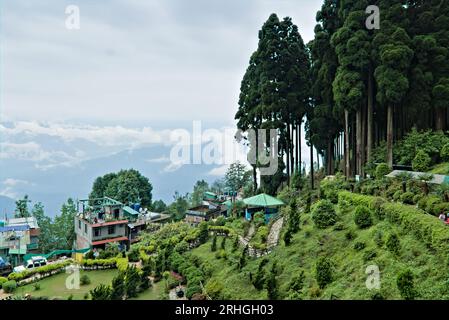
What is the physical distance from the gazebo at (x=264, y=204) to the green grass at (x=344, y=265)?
156 inches

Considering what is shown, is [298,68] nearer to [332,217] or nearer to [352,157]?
[352,157]

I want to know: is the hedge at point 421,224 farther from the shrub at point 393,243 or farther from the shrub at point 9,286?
the shrub at point 9,286

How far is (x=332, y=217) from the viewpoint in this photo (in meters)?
11.8

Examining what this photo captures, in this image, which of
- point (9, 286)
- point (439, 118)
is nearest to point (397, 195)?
point (439, 118)

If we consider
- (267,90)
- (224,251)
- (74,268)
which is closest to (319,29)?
(267,90)

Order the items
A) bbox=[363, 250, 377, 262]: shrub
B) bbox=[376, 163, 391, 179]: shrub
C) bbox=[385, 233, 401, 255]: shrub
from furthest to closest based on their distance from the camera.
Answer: bbox=[376, 163, 391, 179]: shrub < bbox=[363, 250, 377, 262]: shrub < bbox=[385, 233, 401, 255]: shrub

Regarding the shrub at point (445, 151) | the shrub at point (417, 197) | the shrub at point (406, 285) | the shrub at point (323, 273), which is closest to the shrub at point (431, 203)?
the shrub at point (417, 197)

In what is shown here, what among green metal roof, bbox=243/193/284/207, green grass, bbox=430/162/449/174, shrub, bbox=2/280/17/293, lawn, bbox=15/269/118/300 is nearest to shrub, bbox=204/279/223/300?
lawn, bbox=15/269/118/300

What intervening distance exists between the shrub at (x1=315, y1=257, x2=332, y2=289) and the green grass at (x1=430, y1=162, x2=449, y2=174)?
7.38m

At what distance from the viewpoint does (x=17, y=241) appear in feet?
87.1

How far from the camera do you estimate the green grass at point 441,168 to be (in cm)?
1314

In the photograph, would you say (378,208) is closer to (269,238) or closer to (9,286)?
(269,238)

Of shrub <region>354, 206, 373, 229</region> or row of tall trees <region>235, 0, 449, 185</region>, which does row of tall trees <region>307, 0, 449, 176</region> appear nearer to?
row of tall trees <region>235, 0, 449, 185</region>

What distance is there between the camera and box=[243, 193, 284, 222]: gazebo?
Result: 1706cm
